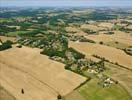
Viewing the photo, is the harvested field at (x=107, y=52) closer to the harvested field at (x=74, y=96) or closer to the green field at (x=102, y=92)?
the green field at (x=102, y=92)

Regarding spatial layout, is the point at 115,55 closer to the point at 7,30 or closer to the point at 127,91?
the point at 127,91

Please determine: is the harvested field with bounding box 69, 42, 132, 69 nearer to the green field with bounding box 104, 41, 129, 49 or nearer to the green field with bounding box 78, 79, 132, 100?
the green field with bounding box 104, 41, 129, 49

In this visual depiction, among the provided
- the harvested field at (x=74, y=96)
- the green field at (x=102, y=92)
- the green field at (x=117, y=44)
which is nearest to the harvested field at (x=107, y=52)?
the green field at (x=117, y=44)

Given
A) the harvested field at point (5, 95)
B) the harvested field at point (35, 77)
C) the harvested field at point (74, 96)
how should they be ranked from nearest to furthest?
1. the harvested field at point (5, 95)
2. the harvested field at point (74, 96)
3. the harvested field at point (35, 77)

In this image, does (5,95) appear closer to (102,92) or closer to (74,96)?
(74,96)

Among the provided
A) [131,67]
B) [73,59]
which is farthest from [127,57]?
[73,59]

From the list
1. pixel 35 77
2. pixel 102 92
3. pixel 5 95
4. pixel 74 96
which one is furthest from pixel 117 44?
pixel 5 95

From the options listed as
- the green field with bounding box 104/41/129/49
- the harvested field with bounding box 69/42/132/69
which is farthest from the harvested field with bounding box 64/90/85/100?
the green field with bounding box 104/41/129/49
